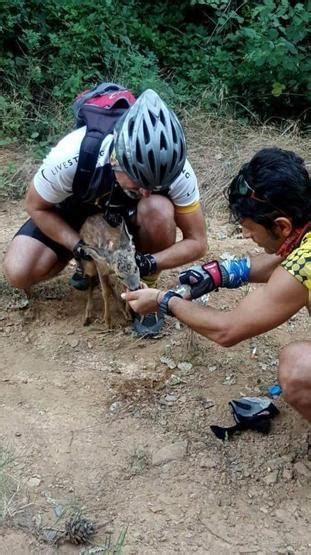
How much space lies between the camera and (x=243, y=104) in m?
7.00

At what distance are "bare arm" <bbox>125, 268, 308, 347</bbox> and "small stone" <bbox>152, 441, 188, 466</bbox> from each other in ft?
1.84

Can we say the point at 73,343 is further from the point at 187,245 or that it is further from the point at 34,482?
the point at 34,482

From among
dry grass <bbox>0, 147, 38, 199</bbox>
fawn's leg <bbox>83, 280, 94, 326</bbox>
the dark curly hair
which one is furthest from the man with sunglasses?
dry grass <bbox>0, 147, 38, 199</bbox>

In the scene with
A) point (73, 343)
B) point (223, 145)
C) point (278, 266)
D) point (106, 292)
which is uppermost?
point (278, 266)

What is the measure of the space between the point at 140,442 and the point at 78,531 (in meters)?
0.65

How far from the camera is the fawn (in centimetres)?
359

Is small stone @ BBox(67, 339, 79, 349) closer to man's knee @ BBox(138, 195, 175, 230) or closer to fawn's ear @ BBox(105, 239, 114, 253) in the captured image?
fawn's ear @ BBox(105, 239, 114, 253)

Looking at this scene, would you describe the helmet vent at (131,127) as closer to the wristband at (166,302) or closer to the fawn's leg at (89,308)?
the wristband at (166,302)

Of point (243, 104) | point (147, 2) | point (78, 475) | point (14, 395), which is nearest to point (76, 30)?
point (147, 2)

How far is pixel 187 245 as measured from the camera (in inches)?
154

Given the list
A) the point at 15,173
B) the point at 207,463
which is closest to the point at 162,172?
the point at 207,463

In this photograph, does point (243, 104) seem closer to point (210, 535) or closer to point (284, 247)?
point (284, 247)

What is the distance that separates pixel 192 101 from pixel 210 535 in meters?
4.80

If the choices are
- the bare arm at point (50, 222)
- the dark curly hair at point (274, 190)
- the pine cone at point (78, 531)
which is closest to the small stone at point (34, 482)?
the pine cone at point (78, 531)
